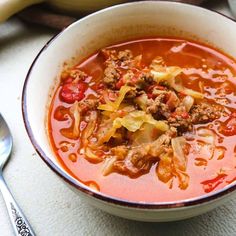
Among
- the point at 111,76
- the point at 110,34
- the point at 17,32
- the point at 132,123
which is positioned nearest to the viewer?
the point at 132,123

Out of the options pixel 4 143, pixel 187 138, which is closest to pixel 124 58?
pixel 187 138

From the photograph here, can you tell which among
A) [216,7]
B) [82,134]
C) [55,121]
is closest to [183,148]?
[82,134]

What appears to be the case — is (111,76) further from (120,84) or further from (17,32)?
(17,32)

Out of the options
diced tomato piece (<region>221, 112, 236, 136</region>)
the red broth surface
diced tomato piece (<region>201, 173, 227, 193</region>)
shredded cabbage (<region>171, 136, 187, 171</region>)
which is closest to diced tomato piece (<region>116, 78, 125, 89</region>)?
the red broth surface

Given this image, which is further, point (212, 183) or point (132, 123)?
point (132, 123)

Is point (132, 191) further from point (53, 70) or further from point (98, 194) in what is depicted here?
point (53, 70)

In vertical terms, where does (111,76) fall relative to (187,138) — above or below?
above

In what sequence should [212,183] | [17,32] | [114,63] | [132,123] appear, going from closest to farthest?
[212,183]
[132,123]
[114,63]
[17,32]

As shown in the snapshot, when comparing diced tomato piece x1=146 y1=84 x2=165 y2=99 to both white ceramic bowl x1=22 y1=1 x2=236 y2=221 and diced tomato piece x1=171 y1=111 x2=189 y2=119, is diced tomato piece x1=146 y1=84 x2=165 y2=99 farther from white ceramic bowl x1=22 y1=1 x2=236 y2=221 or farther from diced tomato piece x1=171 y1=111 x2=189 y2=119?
white ceramic bowl x1=22 y1=1 x2=236 y2=221
